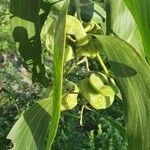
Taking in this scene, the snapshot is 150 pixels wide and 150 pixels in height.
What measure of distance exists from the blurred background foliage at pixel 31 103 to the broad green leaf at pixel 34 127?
1.79 m

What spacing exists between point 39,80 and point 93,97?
478 mm

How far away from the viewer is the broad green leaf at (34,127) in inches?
39.3

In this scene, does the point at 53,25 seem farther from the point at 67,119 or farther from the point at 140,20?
the point at 67,119

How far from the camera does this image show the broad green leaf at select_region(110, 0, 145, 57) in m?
1.05

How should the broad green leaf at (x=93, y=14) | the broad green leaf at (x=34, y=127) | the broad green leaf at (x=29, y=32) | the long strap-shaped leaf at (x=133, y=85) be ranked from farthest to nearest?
the broad green leaf at (x=29, y=32)
the broad green leaf at (x=93, y=14)
the broad green leaf at (x=34, y=127)
the long strap-shaped leaf at (x=133, y=85)

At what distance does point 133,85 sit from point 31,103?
2739 millimetres

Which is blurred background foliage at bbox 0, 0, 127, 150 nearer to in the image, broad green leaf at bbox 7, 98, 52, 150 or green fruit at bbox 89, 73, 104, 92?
broad green leaf at bbox 7, 98, 52, 150

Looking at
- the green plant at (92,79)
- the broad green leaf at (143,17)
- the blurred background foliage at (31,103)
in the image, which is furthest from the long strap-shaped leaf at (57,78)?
the blurred background foliage at (31,103)

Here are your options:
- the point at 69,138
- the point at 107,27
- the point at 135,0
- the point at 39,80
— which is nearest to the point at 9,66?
the point at 69,138

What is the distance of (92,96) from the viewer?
2.87 feet

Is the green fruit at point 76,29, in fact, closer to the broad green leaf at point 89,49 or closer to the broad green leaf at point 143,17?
the broad green leaf at point 89,49

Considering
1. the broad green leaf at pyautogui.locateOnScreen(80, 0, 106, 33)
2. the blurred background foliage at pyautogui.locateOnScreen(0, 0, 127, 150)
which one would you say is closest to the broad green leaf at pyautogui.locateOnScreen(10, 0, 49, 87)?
the broad green leaf at pyautogui.locateOnScreen(80, 0, 106, 33)

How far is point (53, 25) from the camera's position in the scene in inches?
35.2

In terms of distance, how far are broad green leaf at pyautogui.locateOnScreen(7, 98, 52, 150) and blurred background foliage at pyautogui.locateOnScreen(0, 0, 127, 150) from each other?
179 centimetres
